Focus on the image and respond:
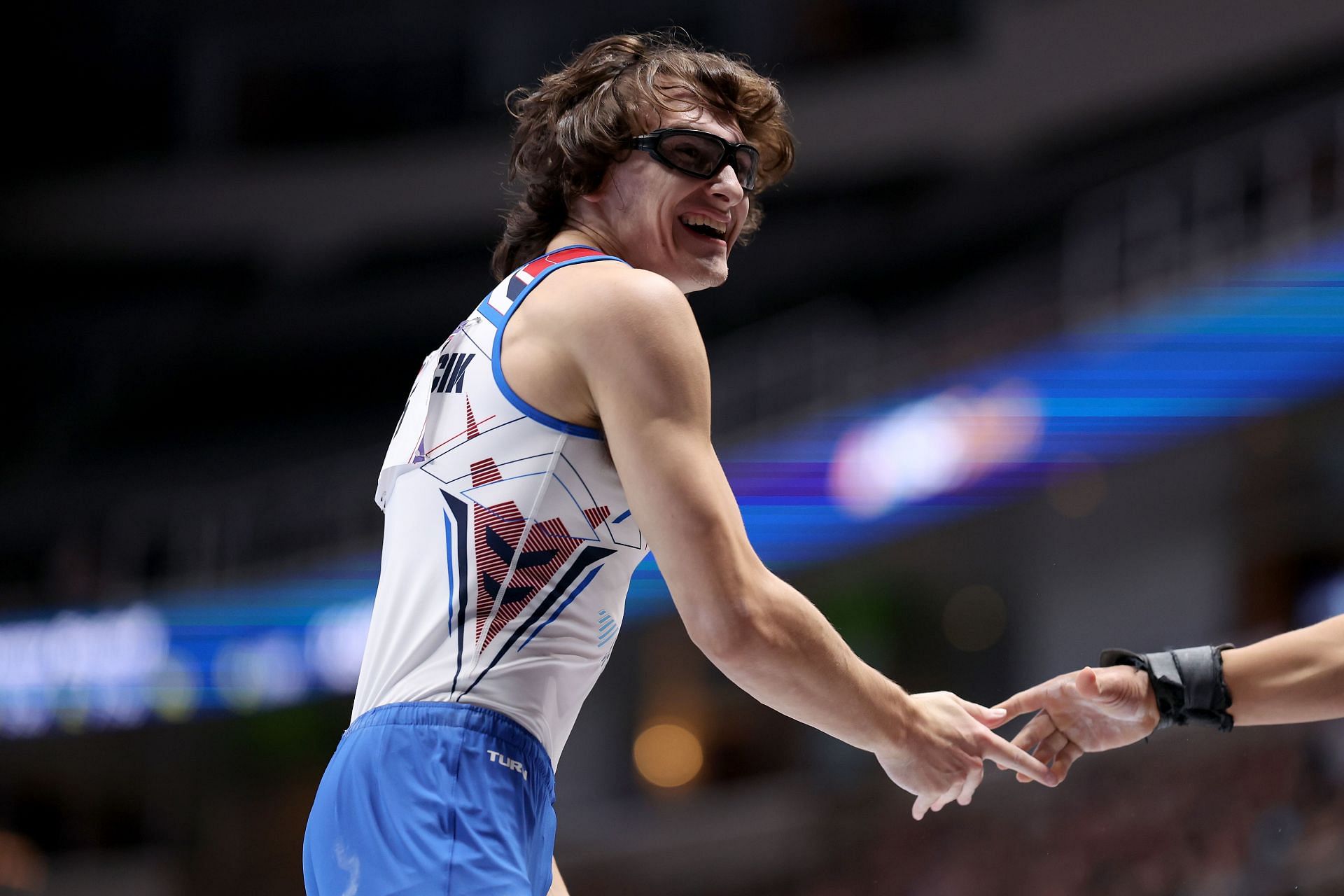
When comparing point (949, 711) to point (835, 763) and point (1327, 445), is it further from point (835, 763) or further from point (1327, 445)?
point (835, 763)

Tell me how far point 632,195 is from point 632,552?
0.68 m

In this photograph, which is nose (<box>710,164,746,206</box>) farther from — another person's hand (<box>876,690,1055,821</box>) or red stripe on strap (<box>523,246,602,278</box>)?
another person's hand (<box>876,690,1055,821</box>)

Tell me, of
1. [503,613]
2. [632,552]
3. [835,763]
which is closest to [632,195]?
[632,552]

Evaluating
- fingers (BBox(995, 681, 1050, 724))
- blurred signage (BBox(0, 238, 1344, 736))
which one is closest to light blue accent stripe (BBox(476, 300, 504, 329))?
fingers (BBox(995, 681, 1050, 724))

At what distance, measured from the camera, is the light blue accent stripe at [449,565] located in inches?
86.0

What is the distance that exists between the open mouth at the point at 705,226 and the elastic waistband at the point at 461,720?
99 centimetres

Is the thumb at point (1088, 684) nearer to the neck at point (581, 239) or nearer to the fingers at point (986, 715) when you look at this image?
the fingers at point (986, 715)

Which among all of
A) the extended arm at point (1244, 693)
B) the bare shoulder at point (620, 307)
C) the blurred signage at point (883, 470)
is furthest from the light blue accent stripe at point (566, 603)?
the blurred signage at point (883, 470)

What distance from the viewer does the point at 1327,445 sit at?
11.6m

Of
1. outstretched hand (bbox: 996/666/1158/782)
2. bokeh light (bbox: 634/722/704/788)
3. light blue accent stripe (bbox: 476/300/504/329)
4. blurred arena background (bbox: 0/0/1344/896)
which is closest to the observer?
light blue accent stripe (bbox: 476/300/504/329)

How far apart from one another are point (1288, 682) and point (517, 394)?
2.02 meters

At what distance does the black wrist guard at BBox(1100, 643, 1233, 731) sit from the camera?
3.15m

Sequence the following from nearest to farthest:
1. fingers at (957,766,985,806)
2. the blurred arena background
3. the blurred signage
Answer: fingers at (957,766,985,806)
the blurred signage
the blurred arena background

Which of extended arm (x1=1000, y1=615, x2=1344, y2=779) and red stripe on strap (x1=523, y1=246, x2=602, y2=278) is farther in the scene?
extended arm (x1=1000, y1=615, x2=1344, y2=779)
